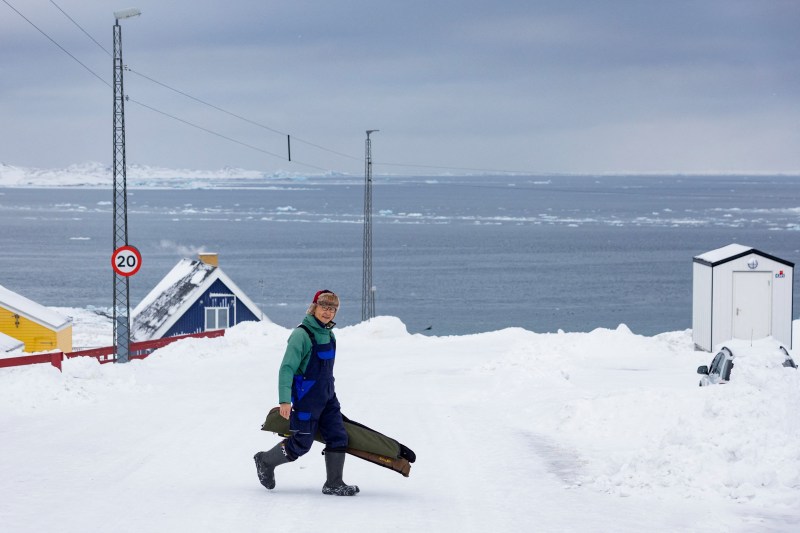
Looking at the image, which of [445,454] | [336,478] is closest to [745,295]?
[445,454]

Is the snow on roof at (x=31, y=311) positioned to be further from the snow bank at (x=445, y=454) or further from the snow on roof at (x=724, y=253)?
the snow on roof at (x=724, y=253)

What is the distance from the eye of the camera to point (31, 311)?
128 feet

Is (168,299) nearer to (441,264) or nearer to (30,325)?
(30,325)

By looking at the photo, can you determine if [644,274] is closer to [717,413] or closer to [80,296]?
[80,296]

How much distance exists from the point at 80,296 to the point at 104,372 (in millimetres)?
79789

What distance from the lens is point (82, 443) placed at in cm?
1131

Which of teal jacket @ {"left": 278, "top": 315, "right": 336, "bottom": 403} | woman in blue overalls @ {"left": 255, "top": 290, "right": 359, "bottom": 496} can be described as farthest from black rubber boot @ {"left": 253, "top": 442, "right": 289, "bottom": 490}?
teal jacket @ {"left": 278, "top": 315, "right": 336, "bottom": 403}

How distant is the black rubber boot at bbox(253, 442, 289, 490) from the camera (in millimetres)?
8555

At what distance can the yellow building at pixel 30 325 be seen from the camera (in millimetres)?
38688

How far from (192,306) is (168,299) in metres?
1.12

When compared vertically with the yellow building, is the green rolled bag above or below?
above

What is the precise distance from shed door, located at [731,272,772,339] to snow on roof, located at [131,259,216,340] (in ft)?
75.0

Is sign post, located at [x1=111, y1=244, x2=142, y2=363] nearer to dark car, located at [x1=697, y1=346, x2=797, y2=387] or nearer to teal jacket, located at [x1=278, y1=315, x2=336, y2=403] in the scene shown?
dark car, located at [x1=697, y1=346, x2=797, y2=387]

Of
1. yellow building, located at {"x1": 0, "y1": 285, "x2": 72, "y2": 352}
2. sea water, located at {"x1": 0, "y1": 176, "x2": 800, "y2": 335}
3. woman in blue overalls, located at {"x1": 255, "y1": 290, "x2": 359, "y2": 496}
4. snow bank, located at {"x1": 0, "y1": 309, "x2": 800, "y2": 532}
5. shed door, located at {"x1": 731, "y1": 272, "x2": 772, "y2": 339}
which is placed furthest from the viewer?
sea water, located at {"x1": 0, "y1": 176, "x2": 800, "y2": 335}
